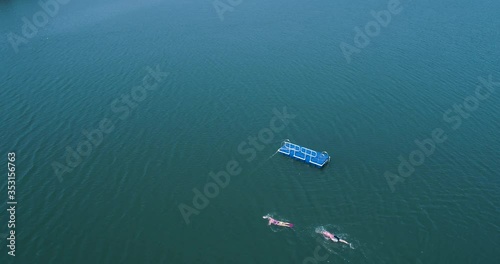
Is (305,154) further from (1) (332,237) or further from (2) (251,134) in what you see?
(1) (332,237)

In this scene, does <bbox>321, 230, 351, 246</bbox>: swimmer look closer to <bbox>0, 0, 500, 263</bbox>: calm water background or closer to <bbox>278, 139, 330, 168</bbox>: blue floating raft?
<bbox>0, 0, 500, 263</bbox>: calm water background

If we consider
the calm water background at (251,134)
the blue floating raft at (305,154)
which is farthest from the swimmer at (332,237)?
the blue floating raft at (305,154)

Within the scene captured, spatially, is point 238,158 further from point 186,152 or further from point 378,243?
A: point 378,243

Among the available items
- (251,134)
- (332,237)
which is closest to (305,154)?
(251,134)

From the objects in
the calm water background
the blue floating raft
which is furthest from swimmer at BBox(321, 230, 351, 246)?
the blue floating raft

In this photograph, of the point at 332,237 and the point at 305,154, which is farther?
the point at 305,154

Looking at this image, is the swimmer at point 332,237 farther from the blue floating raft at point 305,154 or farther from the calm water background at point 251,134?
the blue floating raft at point 305,154
